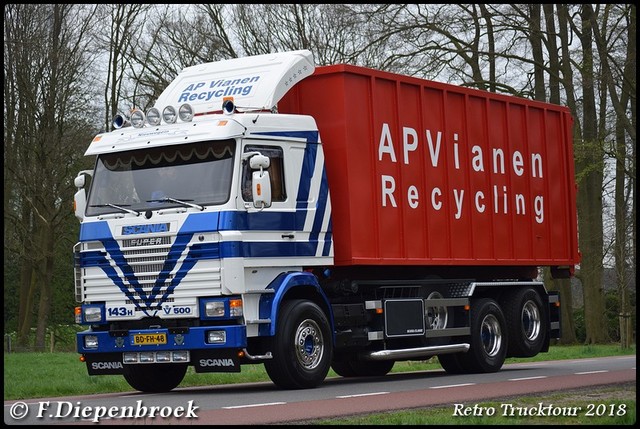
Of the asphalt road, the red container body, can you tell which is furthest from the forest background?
the asphalt road

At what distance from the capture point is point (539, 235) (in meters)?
21.5

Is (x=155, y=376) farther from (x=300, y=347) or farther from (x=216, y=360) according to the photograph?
(x=300, y=347)

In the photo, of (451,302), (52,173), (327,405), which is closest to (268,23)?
(52,173)

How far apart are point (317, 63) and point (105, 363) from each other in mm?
20576

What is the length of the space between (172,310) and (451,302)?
16.8 feet

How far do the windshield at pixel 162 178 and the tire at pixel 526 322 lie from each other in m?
6.70

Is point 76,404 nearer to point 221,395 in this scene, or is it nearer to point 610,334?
point 221,395

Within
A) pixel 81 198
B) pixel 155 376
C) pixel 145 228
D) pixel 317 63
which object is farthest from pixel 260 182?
pixel 317 63

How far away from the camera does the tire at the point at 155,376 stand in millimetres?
16812

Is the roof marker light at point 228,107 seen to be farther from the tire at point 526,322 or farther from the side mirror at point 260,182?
the tire at point 526,322

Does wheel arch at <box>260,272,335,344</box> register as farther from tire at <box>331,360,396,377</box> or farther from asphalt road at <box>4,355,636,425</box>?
tire at <box>331,360,396,377</box>

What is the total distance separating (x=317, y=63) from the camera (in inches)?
1409

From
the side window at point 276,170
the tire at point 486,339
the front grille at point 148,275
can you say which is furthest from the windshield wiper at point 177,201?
the tire at point 486,339

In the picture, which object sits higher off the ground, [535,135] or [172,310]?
[535,135]
